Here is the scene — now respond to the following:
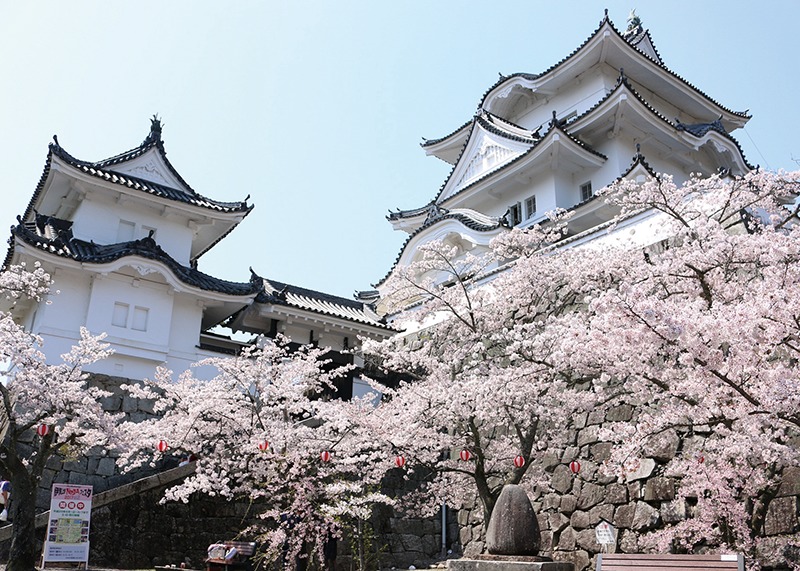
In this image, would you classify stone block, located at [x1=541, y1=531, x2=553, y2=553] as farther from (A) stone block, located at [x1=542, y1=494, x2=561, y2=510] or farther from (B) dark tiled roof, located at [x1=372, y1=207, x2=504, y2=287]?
(B) dark tiled roof, located at [x1=372, y1=207, x2=504, y2=287]

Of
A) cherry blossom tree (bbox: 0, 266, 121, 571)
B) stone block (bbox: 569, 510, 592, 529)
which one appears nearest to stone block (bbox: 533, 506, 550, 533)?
stone block (bbox: 569, 510, 592, 529)

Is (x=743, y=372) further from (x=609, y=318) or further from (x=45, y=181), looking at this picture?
(x=45, y=181)

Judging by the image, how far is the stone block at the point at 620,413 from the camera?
1270 centimetres

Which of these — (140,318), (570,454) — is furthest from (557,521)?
(140,318)

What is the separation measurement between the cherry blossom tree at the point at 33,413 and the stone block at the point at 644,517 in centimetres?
987

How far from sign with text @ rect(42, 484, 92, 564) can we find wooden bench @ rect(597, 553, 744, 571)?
8.21 m

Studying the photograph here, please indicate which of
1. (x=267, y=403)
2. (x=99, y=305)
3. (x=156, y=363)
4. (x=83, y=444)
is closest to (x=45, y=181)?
(x=99, y=305)

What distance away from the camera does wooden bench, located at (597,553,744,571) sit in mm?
6109

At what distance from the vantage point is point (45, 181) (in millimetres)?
18031

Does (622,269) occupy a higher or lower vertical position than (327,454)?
higher

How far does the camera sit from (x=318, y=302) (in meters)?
20.5

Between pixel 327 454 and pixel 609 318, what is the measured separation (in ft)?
19.5

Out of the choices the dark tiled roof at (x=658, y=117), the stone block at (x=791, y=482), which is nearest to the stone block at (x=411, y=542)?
the stone block at (x=791, y=482)

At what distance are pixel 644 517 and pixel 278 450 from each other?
649 centimetres
